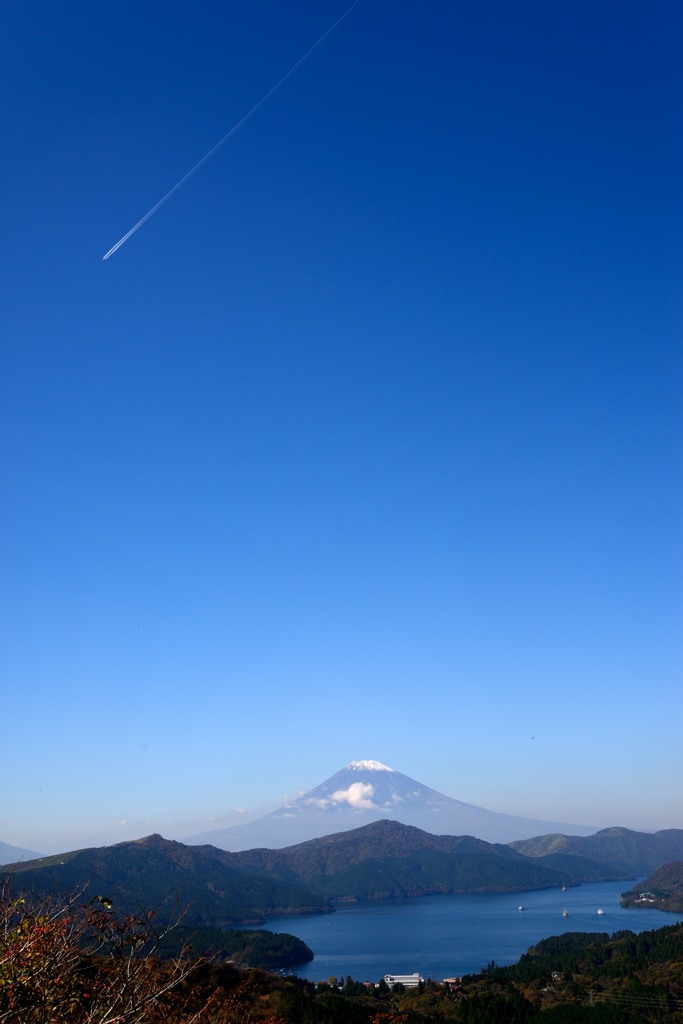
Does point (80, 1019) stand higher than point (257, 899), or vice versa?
point (80, 1019)

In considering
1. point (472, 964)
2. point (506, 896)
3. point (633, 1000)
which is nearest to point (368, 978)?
point (472, 964)

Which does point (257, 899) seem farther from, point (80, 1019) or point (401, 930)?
point (80, 1019)

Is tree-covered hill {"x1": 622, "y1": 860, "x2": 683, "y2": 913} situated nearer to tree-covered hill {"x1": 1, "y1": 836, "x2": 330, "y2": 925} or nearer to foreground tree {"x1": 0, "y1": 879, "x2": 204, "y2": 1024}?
tree-covered hill {"x1": 1, "y1": 836, "x2": 330, "y2": 925}

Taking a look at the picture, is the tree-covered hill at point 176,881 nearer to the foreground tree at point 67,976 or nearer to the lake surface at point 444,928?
the lake surface at point 444,928

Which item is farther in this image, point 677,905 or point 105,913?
point 677,905

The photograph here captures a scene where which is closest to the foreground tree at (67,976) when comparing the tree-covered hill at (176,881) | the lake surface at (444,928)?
the lake surface at (444,928)

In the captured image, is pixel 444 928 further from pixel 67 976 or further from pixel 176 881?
→ pixel 67 976

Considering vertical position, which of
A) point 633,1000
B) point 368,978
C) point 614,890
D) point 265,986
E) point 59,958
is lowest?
point 614,890
